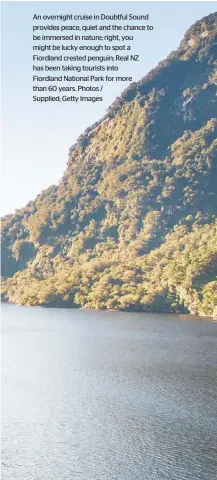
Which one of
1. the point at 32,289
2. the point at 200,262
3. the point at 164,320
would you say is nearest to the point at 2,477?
the point at 164,320

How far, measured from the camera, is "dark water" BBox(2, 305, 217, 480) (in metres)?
42.8

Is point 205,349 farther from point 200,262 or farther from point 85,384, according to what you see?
point 200,262

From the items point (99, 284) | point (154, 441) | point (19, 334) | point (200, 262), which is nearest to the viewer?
point (154, 441)

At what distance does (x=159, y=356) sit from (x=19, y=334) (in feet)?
112

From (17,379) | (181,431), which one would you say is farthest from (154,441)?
A: (17,379)

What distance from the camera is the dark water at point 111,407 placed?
42.8m

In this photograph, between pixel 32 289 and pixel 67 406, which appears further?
pixel 32 289

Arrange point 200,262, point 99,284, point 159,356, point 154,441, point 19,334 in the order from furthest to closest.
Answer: point 99,284, point 200,262, point 19,334, point 159,356, point 154,441

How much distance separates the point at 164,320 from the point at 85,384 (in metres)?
63.0

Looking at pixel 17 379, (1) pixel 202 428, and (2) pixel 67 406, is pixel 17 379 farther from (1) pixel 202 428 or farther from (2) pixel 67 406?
(1) pixel 202 428

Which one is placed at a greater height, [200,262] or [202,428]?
[200,262]

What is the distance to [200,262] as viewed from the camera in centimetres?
13812

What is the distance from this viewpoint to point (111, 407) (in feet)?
185

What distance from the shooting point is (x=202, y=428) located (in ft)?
163
